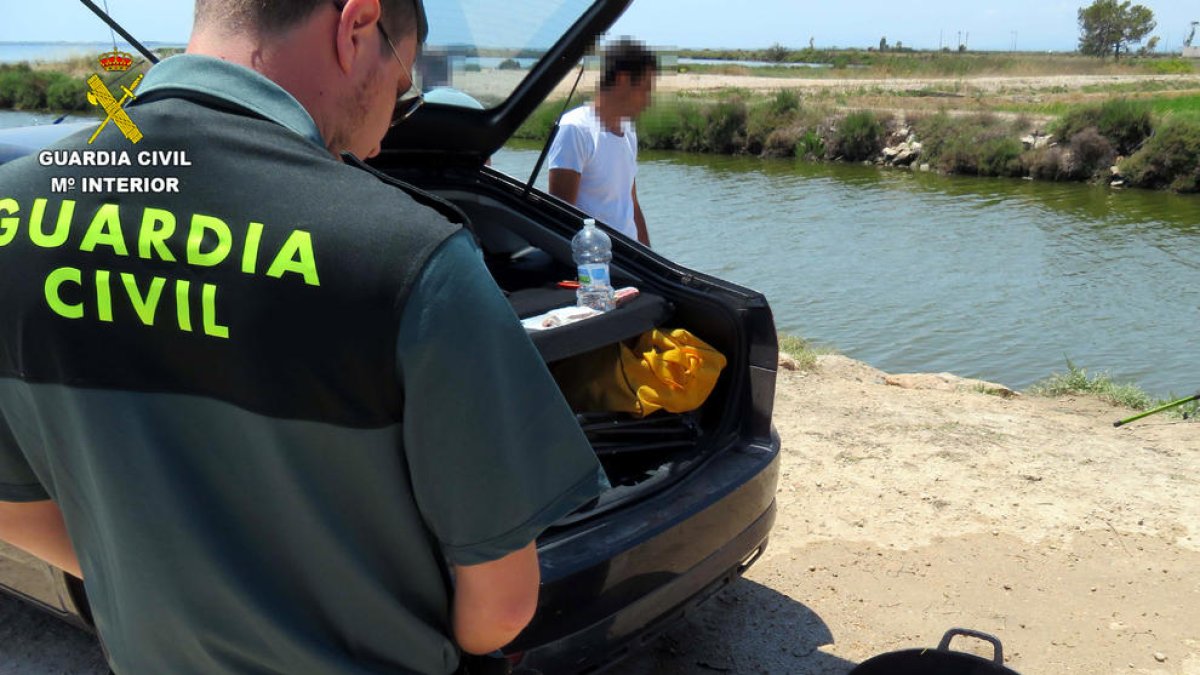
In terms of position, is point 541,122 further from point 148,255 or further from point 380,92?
point 148,255

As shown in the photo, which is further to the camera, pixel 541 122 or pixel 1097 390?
pixel 1097 390

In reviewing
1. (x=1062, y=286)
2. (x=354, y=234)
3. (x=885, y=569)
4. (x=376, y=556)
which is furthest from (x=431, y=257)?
A: (x=1062, y=286)

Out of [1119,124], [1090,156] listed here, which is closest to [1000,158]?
[1090,156]

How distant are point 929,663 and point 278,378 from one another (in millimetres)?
2186

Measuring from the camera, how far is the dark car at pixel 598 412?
8.44 feet

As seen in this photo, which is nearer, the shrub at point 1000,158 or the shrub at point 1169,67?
the shrub at point 1000,158

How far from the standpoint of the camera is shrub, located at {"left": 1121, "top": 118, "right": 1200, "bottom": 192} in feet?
76.2

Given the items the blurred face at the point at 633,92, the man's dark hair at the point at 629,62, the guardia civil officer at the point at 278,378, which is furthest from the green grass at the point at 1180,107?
the guardia civil officer at the point at 278,378

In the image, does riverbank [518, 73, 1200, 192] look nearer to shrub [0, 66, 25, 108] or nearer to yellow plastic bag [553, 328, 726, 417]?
shrub [0, 66, 25, 108]

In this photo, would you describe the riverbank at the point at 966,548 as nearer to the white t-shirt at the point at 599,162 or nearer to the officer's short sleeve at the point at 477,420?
the white t-shirt at the point at 599,162

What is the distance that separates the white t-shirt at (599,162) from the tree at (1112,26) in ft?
287

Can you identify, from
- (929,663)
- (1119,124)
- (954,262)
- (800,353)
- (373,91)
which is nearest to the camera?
(373,91)

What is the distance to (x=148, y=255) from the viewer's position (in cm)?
101

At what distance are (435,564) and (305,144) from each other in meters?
0.46
